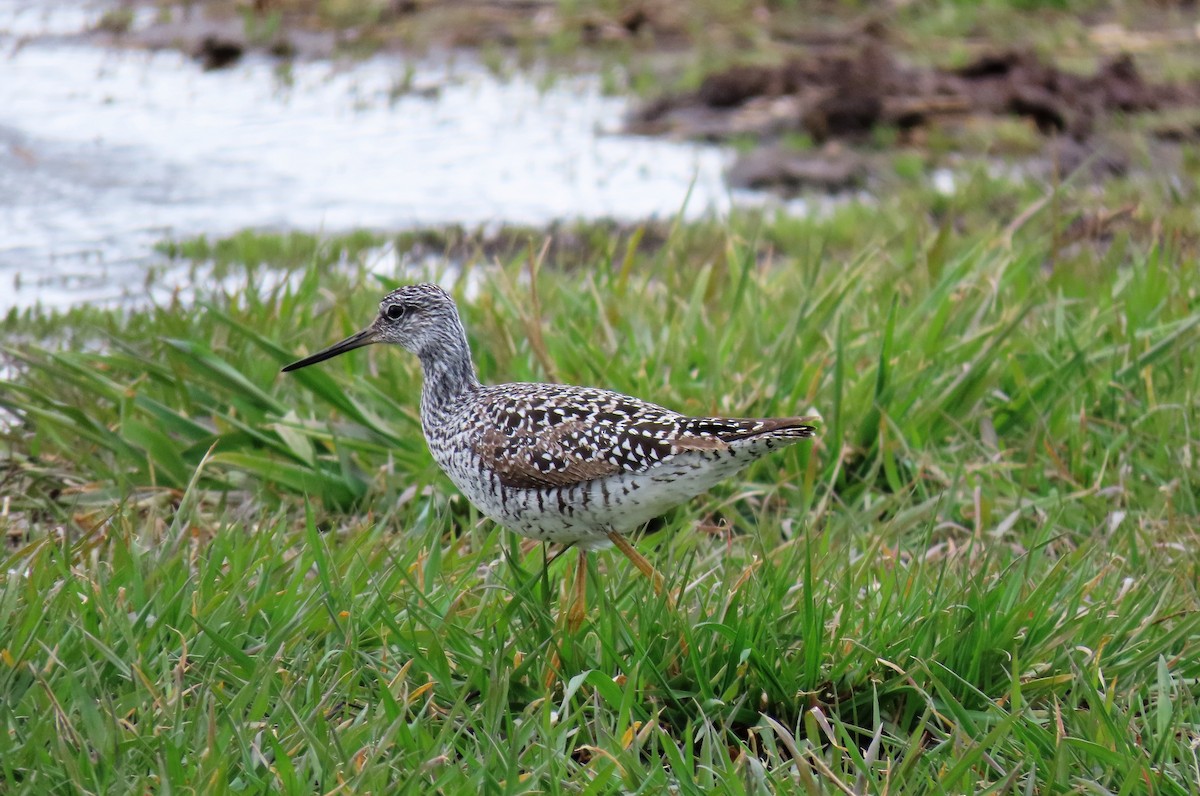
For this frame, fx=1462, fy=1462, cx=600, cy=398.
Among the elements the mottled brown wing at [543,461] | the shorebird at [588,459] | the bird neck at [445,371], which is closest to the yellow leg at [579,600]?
the shorebird at [588,459]

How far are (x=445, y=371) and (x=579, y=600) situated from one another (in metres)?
1.02

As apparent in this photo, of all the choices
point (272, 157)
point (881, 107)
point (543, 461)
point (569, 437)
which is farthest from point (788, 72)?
point (543, 461)

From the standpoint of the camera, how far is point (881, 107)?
1002 centimetres

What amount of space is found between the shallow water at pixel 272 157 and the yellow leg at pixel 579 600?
3681mm

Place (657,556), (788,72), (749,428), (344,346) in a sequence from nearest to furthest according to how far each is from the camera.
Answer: (749,428)
(657,556)
(344,346)
(788,72)

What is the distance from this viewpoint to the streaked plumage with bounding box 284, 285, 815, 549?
3975 millimetres

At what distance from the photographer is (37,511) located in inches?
201

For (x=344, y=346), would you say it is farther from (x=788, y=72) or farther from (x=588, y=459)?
(x=788, y=72)

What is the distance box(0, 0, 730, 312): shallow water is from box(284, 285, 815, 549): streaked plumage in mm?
3451

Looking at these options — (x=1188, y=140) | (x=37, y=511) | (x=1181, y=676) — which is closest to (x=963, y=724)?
(x=1181, y=676)

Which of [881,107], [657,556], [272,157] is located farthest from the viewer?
[881,107]

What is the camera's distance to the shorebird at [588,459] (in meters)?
3.97

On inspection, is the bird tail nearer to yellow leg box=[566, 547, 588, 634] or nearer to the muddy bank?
yellow leg box=[566, 547, 588, 634]

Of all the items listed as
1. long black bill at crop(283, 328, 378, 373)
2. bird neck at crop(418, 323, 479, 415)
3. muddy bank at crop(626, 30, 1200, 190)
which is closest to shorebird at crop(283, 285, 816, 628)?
bird neck at crop(418, 323, 479, 415)
